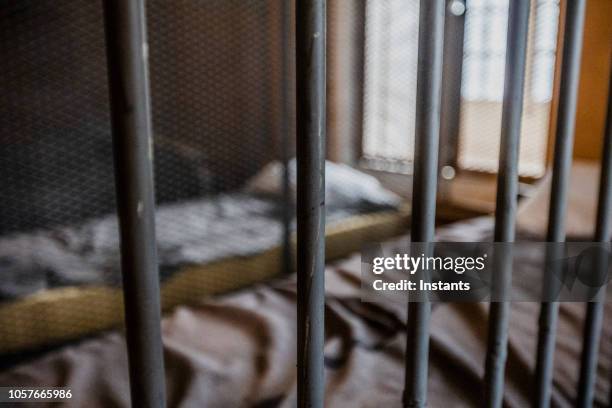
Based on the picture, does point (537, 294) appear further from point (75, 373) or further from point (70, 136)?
point (70, 136)

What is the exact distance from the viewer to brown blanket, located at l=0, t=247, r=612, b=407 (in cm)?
72

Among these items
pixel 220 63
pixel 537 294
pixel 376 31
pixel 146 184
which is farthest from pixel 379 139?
pixel 146 184

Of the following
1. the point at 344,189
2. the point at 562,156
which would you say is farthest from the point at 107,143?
the point at 562,156

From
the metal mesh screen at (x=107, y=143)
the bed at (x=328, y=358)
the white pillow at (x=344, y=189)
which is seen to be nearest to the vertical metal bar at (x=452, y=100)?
the white pillow at (x=344, y=189)

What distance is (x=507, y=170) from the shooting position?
0.40 m

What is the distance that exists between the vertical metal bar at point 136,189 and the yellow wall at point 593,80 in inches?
101

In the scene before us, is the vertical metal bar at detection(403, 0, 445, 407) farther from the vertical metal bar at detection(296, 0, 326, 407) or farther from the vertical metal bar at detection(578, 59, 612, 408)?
the vertical metal bar at detection(578, 59, 612, 408)

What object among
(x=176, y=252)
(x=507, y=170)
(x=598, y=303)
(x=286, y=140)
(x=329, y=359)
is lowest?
(x=176, y=252)

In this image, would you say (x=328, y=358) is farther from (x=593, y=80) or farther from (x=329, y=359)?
(x=593, y=80)

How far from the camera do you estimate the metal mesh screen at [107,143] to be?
6.30ft

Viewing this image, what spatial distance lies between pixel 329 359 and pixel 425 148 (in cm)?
55

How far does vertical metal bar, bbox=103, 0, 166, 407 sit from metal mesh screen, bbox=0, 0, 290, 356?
1.59 metres

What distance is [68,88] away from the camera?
99.1 inches

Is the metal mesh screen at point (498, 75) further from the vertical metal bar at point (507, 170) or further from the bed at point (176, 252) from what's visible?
the vertical metal bar at point (507, 170)
